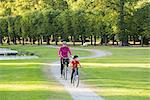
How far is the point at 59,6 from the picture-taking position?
104062 mm

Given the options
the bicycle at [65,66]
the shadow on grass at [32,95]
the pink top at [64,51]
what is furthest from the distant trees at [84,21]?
the shadow on grass at [32,95]

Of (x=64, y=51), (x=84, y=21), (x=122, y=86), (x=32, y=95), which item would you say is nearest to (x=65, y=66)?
(x=64, y=51)

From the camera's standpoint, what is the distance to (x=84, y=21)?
3410 inches

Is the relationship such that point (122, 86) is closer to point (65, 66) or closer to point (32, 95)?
point (65, 66)

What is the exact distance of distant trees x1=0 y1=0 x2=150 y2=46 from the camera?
81812mm

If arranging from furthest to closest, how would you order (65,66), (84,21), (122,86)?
(84,21), (65,66), (122,86)

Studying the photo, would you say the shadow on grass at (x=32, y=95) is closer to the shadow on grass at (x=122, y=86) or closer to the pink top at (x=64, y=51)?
the shadow on grass at (x=122, y=86)

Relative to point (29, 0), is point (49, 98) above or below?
below

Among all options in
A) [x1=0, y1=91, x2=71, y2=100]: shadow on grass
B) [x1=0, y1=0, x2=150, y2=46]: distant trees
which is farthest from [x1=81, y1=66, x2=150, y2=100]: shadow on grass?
[x1=0, y1=0, x2=150, y2=46]: distant trees

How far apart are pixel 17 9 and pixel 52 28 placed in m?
20.9

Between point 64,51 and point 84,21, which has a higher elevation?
point 84,21

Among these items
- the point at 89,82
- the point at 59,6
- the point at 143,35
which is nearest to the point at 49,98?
the point at 89,82

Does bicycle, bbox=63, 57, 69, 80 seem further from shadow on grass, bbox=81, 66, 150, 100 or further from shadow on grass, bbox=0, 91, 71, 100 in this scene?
shadow on grass, bbox=0, 91, 71, 100

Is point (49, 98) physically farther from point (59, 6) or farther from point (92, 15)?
point (59, 6)
